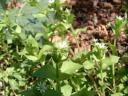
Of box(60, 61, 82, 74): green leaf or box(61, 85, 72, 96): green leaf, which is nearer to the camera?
box(60, 61, 82, 74): green leaf

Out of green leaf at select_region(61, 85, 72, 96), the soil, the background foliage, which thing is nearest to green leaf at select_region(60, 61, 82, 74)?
the background foliage

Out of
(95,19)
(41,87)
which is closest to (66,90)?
(41,87)

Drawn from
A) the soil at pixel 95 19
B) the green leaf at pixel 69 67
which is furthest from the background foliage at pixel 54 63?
the soil at pixel 95 19

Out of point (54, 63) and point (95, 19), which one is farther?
point (95, 19)

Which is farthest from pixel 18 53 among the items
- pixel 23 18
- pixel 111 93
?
pixel 111 93

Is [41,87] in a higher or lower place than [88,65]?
lower

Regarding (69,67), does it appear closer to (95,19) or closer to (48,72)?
(48,72)

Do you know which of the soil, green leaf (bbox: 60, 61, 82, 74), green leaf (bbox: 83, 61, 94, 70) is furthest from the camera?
the soil

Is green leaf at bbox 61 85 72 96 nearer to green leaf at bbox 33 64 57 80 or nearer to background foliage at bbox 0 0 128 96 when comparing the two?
background foliage at bbox 0 0 128 96
